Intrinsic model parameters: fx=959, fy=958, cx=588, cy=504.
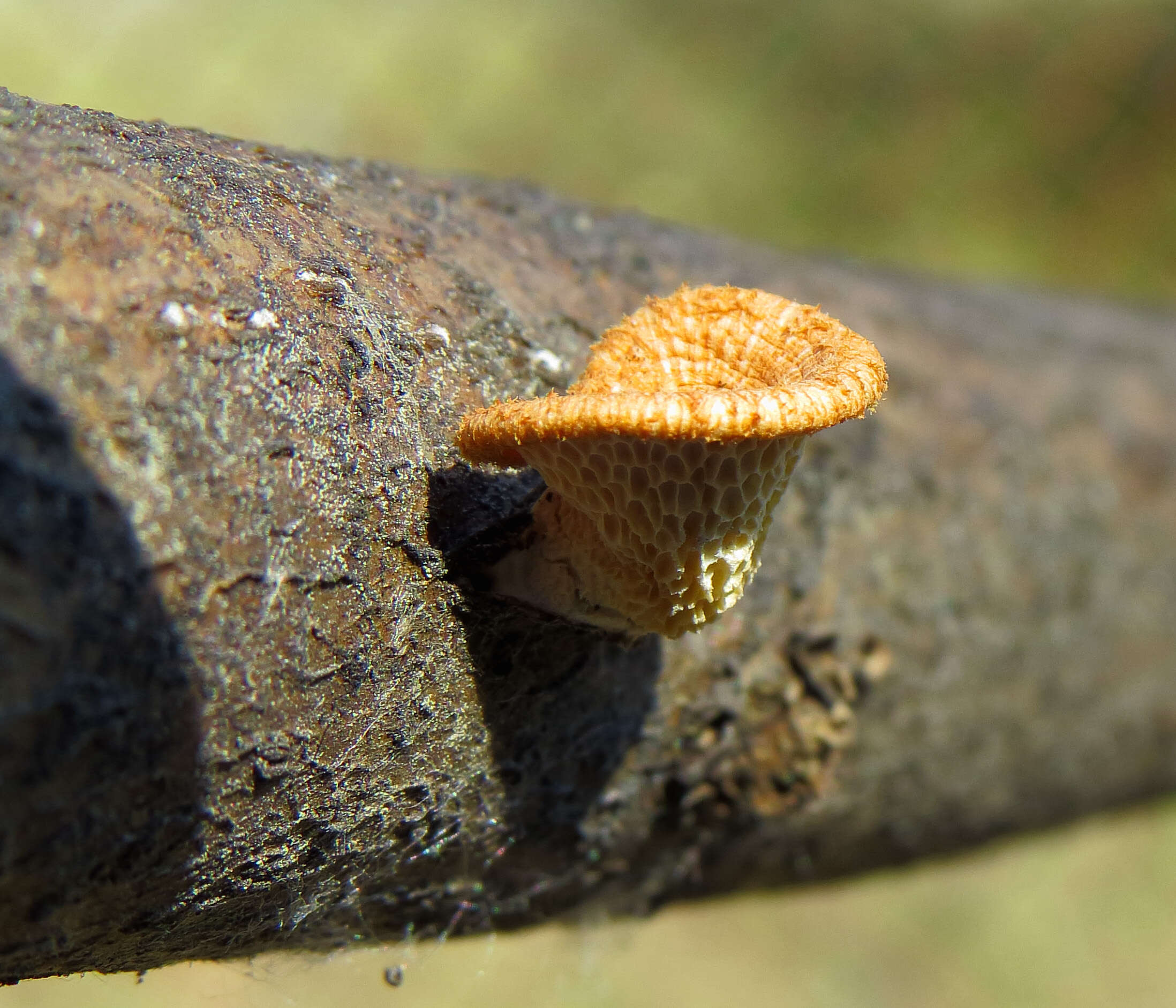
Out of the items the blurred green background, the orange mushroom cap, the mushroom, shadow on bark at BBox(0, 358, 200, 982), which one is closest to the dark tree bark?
shadow on bark at BBox(0, 358, 200, 982)

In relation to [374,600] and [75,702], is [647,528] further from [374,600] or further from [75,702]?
[75,702]

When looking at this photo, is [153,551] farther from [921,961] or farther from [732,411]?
[921,961]

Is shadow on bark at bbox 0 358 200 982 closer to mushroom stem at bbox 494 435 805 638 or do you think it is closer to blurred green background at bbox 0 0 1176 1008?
mushroom stem at bbox 494 435 805 638

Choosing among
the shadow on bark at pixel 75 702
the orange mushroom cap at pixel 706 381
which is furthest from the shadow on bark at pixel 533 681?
the shadow on bark at pixel 75 702

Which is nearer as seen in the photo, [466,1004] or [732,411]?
[732,411]

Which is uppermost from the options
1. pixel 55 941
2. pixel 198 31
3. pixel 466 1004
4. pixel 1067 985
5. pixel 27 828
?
pixel 198 31

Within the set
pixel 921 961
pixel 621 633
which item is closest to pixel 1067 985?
pixel 921 961

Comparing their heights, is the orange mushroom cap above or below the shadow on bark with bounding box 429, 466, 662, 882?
above

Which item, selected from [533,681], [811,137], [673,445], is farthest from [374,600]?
[811,137]
